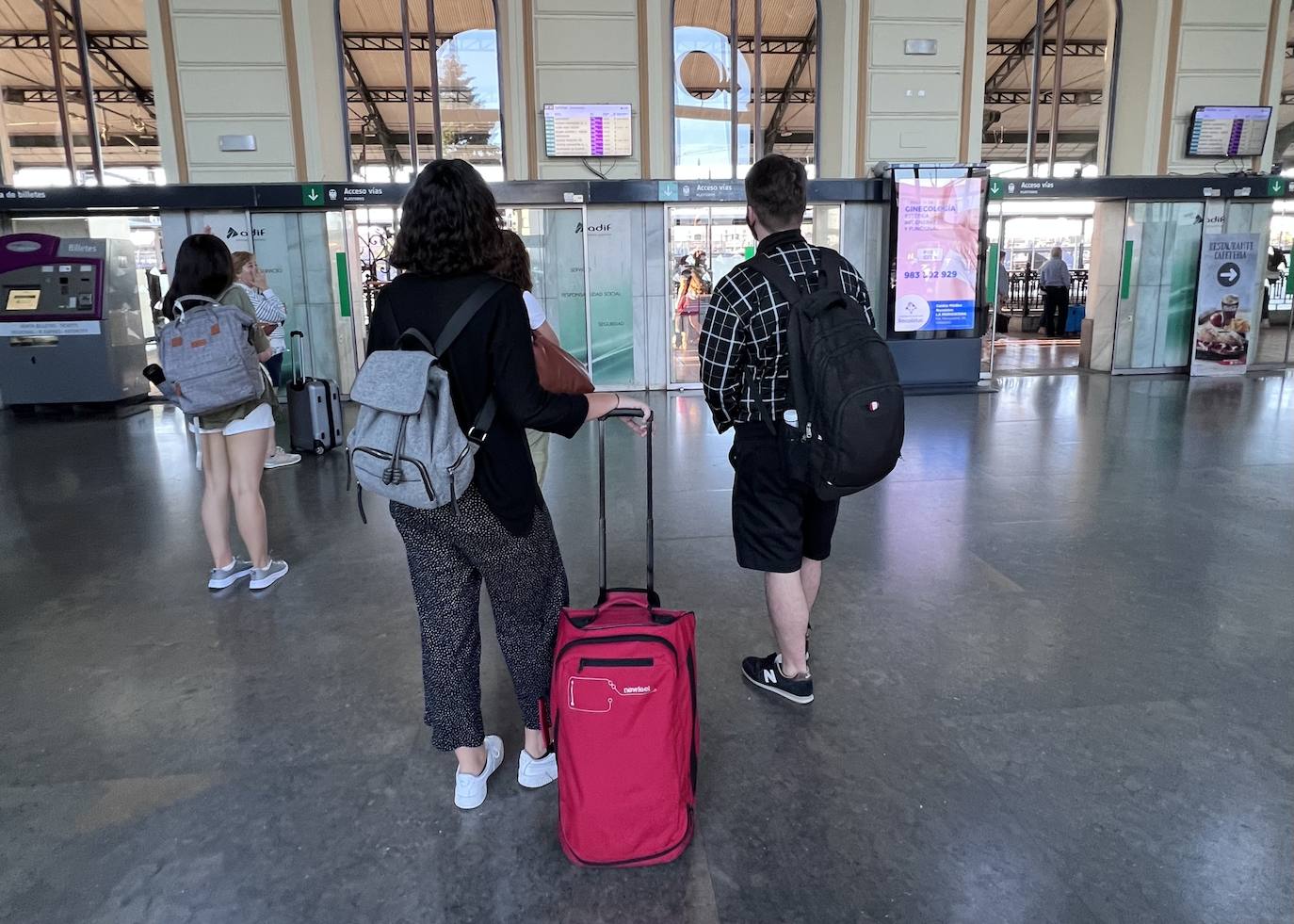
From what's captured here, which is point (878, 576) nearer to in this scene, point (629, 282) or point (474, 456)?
point (474, 456)

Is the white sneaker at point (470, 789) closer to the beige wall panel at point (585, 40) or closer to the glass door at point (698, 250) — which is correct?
the glass door at point (698, 250)

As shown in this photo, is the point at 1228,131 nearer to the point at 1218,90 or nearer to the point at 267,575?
the point at 1218,90

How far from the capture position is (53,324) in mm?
8898

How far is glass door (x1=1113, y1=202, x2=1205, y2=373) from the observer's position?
1084 centimetres

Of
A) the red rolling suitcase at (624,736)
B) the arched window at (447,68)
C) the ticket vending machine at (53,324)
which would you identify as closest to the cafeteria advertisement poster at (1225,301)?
the arched window at (447,68)

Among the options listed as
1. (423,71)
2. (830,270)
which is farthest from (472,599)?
(423,71)

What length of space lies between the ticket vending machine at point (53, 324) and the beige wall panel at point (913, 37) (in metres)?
9.24

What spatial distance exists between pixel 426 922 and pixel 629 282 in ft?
29.5

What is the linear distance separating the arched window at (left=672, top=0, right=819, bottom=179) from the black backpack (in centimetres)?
856

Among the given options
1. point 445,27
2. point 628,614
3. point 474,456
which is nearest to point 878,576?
point 628,614

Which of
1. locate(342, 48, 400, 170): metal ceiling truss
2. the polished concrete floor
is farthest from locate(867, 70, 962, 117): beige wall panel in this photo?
locate(342, 48, 400, 170): metal ceiling truss

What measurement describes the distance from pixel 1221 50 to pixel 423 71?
484 inches

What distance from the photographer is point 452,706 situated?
7.13 feet

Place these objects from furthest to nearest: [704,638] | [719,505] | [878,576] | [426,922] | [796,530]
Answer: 1. [719,505]
2. [878,576]
3. [704,638]
4. [796,530]
5. [426,922]
